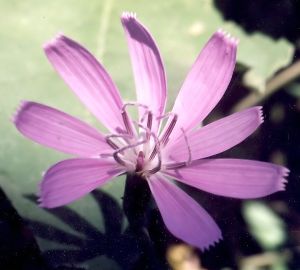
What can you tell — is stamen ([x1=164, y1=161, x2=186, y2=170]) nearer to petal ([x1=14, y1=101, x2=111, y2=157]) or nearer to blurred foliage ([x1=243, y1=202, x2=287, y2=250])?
petal ([x1=14, y1=101, x2=111, y2=157])

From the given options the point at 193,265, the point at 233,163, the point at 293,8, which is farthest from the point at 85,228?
the point at 293,8

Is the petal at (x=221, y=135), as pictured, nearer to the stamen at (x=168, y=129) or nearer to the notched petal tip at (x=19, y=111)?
the stamen at (x=168, y=129)

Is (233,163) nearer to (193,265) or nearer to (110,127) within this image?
(110,127)

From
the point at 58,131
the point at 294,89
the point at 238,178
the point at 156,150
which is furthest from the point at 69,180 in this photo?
the point at 294,89

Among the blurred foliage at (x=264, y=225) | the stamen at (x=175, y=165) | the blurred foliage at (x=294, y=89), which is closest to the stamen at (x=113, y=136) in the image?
the stamen at (x=175, y=165)

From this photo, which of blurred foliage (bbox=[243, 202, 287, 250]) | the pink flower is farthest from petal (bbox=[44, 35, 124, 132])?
blurred foliage (bbox=[243, 202, 287, 250])

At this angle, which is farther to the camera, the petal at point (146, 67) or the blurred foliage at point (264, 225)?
the blurred foliage at point (264, 225)

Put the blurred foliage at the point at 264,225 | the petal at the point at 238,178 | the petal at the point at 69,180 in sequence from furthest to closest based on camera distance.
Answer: the blurred foliage at the point at 264,225 → the petal at the point at 238,178 → the petal at the point at 69,180
